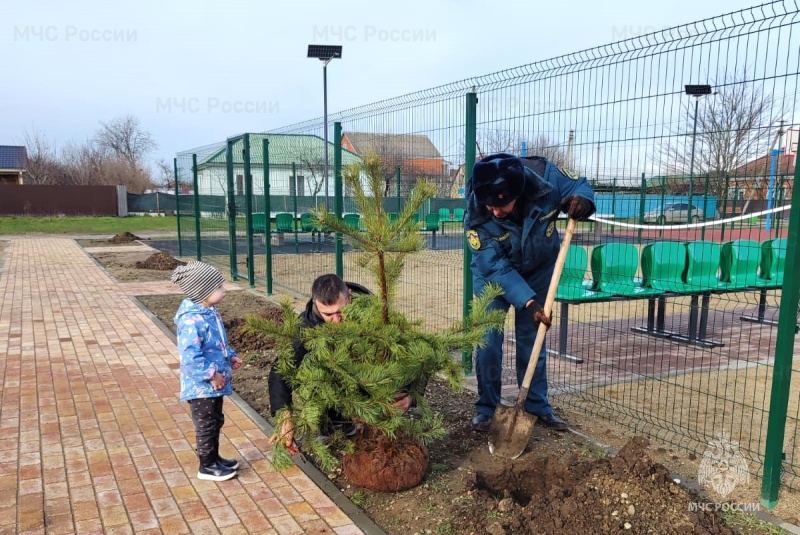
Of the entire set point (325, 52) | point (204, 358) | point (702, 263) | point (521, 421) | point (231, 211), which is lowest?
point (521, 421)

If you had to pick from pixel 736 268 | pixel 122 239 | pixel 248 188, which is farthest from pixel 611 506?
pixel 122 239

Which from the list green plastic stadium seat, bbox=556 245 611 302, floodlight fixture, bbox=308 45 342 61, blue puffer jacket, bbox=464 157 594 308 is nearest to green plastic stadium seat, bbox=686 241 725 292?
green plastic stadium seat, bbox=556 245 611 302

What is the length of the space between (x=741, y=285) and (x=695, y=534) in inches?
173

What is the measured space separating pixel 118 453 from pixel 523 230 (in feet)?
9.23

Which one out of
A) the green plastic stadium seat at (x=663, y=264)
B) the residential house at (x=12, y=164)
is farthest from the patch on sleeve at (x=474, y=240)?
the residential house at (x=12, y=164)

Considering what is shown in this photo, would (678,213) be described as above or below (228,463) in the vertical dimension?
above

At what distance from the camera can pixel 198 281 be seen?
10.5ft

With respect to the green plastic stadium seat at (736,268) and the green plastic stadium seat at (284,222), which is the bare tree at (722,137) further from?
the green plastic stadium seat at (284,222)

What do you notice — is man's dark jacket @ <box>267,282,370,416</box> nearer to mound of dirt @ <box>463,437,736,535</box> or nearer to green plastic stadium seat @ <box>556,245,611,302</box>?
mound of dirt @ <box>463,437,736,535</box>

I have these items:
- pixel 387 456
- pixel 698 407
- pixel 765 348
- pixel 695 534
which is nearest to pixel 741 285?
pixel 765 348

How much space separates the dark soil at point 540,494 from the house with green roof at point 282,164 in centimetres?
592

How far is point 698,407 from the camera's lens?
4.46m

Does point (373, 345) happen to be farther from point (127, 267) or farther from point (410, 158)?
point (127, 267)

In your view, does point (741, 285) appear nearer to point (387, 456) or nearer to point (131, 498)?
point (387, 456)
